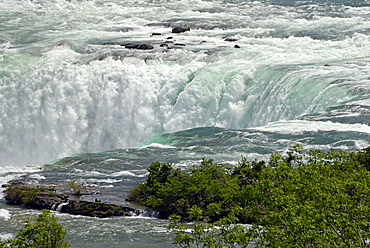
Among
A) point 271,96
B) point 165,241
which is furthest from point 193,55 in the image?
point 165,241

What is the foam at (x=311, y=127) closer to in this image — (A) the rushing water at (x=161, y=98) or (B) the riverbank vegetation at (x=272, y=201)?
(A) the rushing water at (x=161, y=98)

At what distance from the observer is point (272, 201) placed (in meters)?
15.5

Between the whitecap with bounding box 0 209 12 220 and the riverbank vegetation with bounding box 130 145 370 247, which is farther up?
the riverbank vegetation with bounding box 130 145 370 247

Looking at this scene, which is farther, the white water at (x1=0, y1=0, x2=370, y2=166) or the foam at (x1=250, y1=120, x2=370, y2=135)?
the white water at (x1=0, y1=0, x2=370, y2=166)

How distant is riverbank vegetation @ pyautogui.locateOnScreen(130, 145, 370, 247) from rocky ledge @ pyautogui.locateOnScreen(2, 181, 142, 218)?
124 centimetres

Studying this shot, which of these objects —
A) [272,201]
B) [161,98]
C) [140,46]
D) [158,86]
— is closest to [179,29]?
[140,46]

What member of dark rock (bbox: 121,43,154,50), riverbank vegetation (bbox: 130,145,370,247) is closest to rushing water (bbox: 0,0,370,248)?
dark rock (bbox: 121,43,154,50)

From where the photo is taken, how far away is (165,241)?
18312 mm

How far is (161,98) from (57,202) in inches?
740

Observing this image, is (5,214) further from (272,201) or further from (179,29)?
(179,29)

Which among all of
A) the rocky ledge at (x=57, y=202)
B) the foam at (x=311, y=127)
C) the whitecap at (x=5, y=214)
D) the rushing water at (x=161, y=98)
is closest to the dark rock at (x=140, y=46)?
the rushing water at (x=161, y=98)

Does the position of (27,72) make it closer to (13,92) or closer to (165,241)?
(13,92)

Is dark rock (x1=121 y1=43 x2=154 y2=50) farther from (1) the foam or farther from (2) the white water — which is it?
(1) the foam

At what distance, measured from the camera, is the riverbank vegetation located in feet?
40.5
